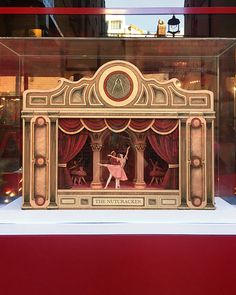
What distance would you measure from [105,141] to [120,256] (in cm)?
64

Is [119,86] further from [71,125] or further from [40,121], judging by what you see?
[40,121]

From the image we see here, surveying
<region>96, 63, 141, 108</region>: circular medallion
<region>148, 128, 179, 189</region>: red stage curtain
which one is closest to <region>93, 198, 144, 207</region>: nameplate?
<region>148, 128, 179, 189</region>: red stage curtain

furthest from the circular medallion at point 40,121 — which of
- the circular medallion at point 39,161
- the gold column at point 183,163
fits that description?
the gold column at point 183,163

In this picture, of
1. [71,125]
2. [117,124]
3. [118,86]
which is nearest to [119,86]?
[118,86]

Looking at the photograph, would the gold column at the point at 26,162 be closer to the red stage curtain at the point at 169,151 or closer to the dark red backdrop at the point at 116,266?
the dark red backdrop at the point at 116,266

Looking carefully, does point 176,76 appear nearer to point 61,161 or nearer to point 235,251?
point 61,161

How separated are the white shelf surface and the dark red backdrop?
1.1 inches

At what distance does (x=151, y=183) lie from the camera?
1.85 meters

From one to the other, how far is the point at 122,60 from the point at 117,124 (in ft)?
1.32

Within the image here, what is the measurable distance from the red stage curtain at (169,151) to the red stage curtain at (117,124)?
0.13 metres

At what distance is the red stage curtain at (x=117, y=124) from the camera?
1.80 m

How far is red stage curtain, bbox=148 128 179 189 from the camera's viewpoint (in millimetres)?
1802

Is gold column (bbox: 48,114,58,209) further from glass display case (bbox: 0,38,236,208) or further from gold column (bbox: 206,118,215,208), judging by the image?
gold column (bbox: 206,118,215,208)

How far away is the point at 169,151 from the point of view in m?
1.84
